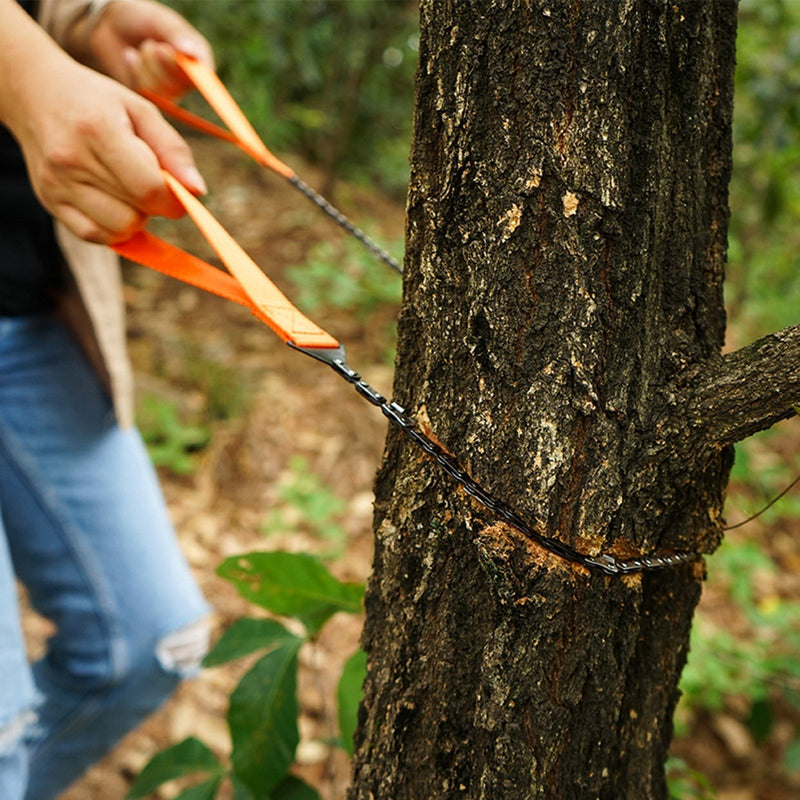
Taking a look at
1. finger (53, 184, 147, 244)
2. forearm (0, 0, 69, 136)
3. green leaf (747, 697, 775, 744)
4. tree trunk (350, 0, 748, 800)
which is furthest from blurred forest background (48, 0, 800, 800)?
forearm (0, 0, 69, 136)

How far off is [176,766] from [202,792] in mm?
91

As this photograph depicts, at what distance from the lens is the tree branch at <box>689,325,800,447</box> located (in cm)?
60

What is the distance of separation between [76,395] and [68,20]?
0.68 metres

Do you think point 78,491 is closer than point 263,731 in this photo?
No

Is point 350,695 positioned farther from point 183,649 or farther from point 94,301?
point 94,301

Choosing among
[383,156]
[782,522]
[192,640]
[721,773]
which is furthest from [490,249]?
[383,156]

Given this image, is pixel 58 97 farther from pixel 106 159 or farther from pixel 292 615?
pixel 292 615

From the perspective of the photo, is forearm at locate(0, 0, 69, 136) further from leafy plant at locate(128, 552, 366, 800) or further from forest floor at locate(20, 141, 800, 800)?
forest floor at locate(20, 141, 800, 800)

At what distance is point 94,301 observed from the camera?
1.36 meters

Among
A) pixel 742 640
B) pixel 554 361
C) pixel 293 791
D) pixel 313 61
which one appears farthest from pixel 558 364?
pixel 313 61

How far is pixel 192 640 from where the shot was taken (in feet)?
4.85

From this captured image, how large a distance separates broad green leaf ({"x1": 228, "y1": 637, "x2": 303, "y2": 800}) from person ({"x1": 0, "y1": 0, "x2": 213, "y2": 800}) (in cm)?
48

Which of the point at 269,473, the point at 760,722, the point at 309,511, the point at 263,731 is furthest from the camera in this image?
the point at 269,473

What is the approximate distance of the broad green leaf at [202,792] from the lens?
1.05 metres
